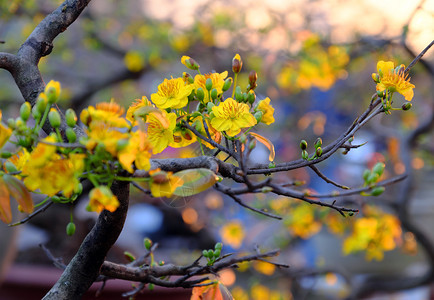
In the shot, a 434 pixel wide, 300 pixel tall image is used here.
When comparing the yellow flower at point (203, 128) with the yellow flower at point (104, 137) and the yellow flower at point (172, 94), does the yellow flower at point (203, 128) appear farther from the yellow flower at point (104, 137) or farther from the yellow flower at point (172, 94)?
the yellow flower at point (104, 137)

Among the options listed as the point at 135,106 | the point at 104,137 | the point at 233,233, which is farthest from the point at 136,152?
the point at 233,233

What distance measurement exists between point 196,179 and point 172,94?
13cm

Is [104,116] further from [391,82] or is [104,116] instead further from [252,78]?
[391,82]

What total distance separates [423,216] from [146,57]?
2.47 meters

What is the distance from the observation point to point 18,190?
404mm

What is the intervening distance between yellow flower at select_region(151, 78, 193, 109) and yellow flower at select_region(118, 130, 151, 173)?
107 millimetres

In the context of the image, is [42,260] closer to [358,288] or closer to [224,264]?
[358,288]

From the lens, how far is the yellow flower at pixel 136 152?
0.37 meters

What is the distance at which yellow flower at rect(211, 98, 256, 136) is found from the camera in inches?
20.2

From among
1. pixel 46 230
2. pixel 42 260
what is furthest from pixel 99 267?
pixel 46 230

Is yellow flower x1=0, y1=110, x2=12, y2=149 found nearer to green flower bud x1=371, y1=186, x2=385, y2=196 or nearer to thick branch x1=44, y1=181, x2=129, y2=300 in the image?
thick branch x1=44, y1=181, x2=129, y2=300

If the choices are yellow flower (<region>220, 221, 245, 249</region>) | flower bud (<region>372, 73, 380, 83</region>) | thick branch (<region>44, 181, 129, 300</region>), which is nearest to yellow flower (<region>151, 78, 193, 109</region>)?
thick branch (<region>44, 181, 129, 300</region>)

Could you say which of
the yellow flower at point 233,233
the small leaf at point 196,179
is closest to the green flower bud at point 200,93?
the small leaf at point 196,179

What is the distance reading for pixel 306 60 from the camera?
2010mm
